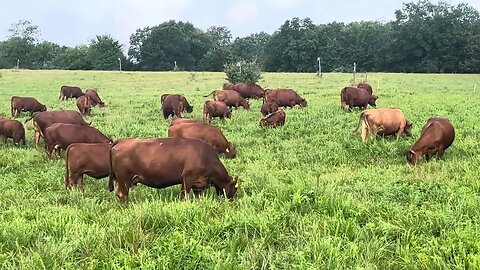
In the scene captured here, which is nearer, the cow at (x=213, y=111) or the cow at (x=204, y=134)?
the cow at (x=204, y=134)

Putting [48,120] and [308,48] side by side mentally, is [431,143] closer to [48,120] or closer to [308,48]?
[48,120]

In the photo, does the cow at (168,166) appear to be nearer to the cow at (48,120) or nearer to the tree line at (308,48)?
the cow at (48,120)

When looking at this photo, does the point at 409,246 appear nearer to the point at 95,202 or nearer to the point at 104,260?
the point at 104,260

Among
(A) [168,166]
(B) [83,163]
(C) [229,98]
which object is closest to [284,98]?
(C) [229,98]

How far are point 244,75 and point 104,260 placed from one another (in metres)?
28.1

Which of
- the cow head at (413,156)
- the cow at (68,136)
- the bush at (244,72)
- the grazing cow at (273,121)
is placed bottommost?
the cow head at (413,156)

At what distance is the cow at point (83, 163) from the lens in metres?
9.27

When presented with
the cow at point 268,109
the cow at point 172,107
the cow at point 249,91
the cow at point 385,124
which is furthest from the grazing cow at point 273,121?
the cow at point 249,91

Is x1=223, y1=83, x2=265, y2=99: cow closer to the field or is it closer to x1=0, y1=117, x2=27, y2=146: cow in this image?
x1=0, y1=117, x2=27, y2=146: cow

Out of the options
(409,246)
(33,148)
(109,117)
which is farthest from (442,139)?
(109,117)

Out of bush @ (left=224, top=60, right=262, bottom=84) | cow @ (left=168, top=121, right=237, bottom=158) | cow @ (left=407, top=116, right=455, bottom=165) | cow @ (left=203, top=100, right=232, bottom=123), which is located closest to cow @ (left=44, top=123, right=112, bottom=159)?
cow @ (left=168, top=121, right=237, bottom=158)

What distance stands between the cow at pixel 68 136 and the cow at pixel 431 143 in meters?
6.52

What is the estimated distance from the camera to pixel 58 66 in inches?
3433

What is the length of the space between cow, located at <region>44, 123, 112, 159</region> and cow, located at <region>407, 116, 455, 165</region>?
6517 millimetres
